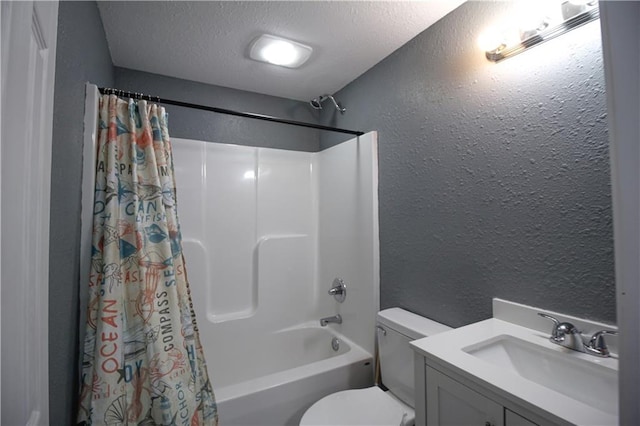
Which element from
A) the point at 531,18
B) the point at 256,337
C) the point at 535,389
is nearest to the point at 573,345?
the point at 535,389

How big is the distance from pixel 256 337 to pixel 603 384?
2.02 meters

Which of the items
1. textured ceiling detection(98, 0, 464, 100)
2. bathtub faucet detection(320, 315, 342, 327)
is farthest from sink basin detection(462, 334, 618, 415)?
textured ceiling detection(98, 0, 464, 100)

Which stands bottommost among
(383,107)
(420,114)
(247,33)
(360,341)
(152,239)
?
(360,341)

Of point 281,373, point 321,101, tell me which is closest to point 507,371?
point 281,373

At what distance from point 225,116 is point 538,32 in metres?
2.04

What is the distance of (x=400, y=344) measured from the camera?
57.8 inches

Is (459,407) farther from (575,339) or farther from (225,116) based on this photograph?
(225,116)

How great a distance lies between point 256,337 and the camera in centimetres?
221

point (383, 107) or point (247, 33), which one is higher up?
point (247, 33)

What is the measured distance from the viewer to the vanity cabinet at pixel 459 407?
0.72 metres

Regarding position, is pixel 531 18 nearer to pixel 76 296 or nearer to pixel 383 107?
pixel 383 107

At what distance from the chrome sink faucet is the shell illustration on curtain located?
1.45 m

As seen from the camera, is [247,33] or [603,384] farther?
[247,33]

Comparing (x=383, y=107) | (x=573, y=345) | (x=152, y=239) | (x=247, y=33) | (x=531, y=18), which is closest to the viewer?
(x=573, y=345)
